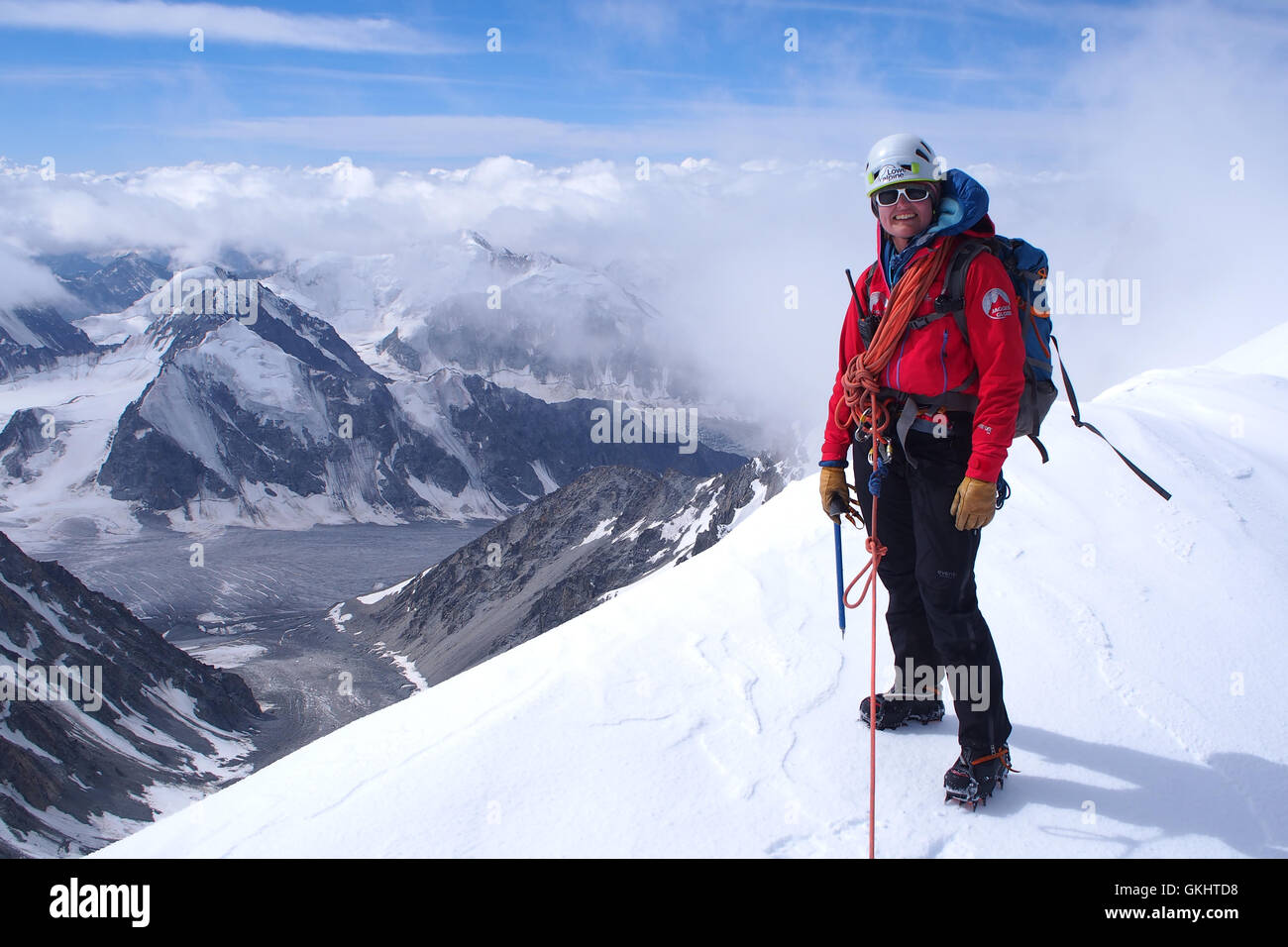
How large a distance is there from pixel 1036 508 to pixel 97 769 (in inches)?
2790

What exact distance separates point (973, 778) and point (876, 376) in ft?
8.04

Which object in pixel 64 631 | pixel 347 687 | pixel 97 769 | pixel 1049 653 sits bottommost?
pixel 347 687

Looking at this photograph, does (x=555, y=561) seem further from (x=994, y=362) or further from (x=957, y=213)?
(x=994, y=362)

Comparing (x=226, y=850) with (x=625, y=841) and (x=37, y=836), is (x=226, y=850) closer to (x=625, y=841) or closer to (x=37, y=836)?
(x=625, y=841)

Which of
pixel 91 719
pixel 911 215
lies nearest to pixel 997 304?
pixel 911 215

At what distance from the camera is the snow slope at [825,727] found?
5074mm

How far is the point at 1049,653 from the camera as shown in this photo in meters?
6.75

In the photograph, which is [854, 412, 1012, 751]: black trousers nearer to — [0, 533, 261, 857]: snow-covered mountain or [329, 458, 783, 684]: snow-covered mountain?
[0, 533, 261, 857]: snow-covered mountain

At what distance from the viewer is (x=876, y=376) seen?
5.39 metres

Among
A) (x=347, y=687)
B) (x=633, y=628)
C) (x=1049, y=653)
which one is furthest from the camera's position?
(x=347, y=687)

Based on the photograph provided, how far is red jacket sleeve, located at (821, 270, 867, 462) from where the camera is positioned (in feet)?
18.6

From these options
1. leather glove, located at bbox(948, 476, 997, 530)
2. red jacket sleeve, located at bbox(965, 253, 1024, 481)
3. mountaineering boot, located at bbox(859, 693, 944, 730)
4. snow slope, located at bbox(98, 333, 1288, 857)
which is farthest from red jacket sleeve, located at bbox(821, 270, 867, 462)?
snow slope, located at bbox(98, 333, 1288, 857)

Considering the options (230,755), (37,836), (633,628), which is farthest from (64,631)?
(633,628)

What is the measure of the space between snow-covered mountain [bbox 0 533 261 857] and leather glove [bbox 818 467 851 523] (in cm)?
5580
